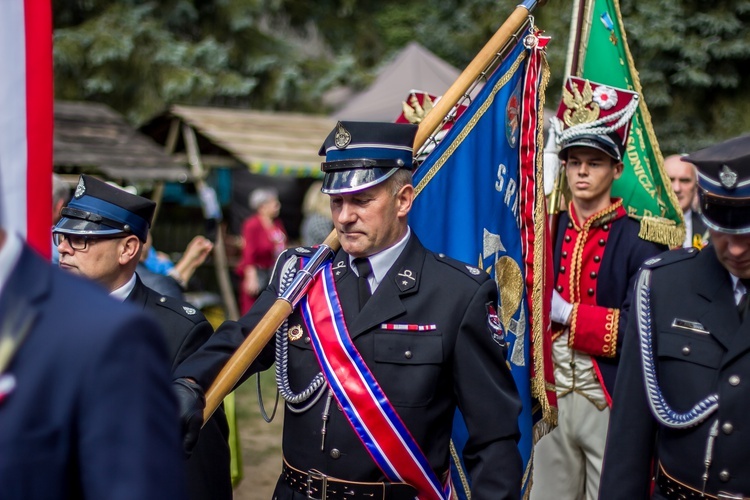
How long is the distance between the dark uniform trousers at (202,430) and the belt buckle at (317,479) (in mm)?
547

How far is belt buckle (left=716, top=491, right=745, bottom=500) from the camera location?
271cm

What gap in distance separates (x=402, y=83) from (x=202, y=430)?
409 inches

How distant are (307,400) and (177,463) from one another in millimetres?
1400

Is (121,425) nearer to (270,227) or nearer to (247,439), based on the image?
(247,439)

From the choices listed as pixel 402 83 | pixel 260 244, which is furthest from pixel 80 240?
pixel 402 83

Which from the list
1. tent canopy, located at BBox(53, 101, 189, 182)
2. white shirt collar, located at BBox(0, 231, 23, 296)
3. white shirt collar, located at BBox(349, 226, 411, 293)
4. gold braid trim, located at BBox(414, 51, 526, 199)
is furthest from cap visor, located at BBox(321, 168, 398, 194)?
tent canopy, located at BBox(53, 101, 189, 182)

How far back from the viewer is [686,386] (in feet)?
9.36

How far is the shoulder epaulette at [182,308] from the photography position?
11.3ft

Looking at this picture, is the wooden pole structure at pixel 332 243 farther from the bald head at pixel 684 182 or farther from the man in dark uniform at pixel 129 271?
Answer: the bald head at pixel 684 182

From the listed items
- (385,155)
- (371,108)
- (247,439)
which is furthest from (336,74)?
(385,155)

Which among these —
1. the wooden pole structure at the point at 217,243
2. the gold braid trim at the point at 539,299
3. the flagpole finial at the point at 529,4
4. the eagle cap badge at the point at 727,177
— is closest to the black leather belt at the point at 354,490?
the gold braid trim at the point at 539,299

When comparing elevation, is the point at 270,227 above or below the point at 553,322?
below

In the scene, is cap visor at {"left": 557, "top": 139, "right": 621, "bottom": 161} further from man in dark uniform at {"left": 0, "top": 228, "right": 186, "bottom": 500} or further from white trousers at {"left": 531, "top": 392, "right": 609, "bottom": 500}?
man in dark uniform at {"left": 0, "top": 228, "right": 186, "bottom": 500}

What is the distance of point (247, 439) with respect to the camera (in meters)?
7.90
